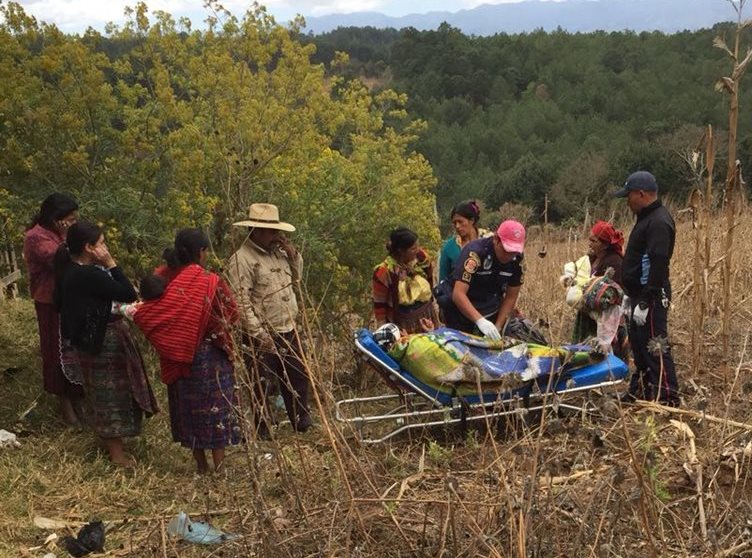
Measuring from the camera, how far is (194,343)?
3.77 metres

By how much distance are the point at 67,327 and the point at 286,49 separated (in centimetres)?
367

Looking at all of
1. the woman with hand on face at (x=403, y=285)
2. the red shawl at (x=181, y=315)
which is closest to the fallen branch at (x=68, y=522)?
the red shawl at (x=181, y=315)

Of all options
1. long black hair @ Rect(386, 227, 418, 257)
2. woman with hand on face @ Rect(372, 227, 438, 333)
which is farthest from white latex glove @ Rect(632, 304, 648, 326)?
long black hair @ Rect(386, 227, 418, 257)

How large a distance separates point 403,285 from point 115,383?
6.18 feet

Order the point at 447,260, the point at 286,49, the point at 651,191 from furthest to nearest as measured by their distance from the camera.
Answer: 1. the point at 286,49
2. the point at 447,260
3. the point at 651,191

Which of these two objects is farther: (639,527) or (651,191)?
(651,191)

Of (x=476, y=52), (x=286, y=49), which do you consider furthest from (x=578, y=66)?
(x=286, y=49)

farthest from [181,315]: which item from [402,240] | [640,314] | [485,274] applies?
[640,314]

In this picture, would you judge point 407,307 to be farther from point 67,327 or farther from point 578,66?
point 578,66

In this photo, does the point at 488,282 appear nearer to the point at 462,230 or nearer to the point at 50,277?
the point at 462,230

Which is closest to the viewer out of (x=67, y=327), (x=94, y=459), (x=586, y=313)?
(x=67, y=327)

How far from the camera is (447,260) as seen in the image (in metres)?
5.20

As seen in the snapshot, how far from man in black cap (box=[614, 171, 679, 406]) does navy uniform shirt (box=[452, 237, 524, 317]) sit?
691mm

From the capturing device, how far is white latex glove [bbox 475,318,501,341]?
4.37 metres
